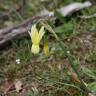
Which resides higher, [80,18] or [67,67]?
[80,18]

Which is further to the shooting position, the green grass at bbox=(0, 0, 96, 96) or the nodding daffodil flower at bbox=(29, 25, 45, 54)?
the green grass at bbox=(0, 0, 96, 96)

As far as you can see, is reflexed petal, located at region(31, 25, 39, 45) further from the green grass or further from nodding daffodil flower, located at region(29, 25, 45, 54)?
the green grass

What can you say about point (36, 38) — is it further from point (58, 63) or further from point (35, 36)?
point (58, 63)

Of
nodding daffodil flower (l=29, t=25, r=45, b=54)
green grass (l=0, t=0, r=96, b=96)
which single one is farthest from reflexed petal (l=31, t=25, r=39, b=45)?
green grass (l=0, t=0, r=96, b=96)

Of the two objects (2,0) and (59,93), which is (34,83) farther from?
(2,0)

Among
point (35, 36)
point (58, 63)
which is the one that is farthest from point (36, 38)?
point (58, 63)

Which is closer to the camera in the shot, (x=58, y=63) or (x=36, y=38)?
(x=36, y=38)

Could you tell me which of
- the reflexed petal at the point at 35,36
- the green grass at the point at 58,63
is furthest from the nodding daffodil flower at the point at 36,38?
the green grass at the point at 58,63

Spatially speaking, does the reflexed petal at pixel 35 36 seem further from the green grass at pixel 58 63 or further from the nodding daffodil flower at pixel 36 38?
the green grass at pixel 58 63

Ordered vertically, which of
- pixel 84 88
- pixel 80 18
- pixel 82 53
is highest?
pixel 80 18

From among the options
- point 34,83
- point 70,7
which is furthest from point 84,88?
point 70,7

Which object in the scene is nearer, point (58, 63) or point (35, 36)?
point (35, 36)
